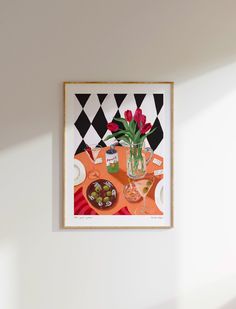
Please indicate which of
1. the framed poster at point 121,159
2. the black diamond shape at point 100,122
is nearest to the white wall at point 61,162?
the framed poster at point 121,159

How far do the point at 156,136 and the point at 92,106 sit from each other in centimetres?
37

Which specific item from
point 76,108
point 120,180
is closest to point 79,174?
point 120,180

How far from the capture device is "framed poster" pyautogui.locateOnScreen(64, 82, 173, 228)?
214 centimetres

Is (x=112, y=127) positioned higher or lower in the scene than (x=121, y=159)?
higher

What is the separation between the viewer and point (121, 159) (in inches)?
84.7

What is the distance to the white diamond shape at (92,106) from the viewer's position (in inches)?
83.8

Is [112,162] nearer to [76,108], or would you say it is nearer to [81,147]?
[81,147]

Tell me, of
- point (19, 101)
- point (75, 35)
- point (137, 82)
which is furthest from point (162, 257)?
point (75, 35)

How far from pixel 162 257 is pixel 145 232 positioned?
0.16m

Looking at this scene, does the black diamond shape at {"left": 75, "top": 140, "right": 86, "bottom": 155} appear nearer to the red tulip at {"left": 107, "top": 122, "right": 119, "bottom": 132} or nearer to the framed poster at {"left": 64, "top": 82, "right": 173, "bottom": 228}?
the framed poster at {"left": 64, "top": 82, "right": 173, "bottom": 228}

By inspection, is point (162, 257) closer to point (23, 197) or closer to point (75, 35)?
point (23, 197)

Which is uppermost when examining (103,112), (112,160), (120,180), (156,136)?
(103,112)

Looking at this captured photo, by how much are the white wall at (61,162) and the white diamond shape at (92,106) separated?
110 mm

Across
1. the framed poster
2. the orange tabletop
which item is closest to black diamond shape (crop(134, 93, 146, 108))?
the framed poster
